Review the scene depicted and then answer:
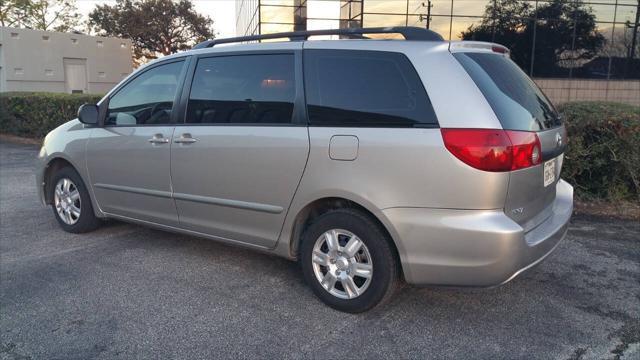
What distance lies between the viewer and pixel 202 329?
10.8 ft

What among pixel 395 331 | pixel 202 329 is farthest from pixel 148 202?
pixel 395 331

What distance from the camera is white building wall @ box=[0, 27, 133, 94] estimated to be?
24734 mm

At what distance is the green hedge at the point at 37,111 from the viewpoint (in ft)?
41.7

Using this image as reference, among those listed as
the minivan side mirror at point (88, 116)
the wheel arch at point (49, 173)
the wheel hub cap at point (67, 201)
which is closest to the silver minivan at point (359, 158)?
the minivan side mirror at point (88, 116)

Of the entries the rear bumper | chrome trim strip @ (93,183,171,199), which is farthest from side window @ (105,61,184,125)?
the rear bumper

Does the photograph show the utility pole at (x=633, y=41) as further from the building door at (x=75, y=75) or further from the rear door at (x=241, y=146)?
the building door at (x=75, y=75)

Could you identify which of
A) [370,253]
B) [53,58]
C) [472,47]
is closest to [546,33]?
[472,47]

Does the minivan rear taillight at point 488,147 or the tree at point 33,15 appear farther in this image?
the tree at point 33,15

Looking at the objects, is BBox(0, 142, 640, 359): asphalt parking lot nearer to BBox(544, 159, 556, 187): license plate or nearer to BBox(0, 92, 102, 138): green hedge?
BBox(544, 159, 556, 187): license plate

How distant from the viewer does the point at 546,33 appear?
67.5ft

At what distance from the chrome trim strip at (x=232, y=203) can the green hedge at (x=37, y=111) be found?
9.35m

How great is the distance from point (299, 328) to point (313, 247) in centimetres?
56

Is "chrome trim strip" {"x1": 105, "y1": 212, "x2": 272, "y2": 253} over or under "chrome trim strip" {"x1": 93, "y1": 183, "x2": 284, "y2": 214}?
under

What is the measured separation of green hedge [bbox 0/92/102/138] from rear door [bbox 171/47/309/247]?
933 centimetres
